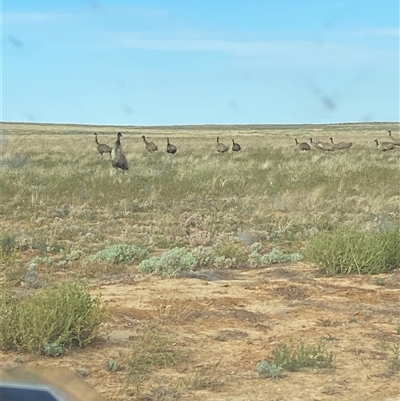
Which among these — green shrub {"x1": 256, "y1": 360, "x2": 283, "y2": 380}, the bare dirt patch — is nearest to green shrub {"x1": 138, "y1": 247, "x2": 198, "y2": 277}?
the bare dirt patch

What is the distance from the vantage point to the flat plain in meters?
5.81

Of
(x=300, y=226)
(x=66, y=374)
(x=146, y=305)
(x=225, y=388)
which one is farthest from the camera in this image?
(x=300, y=226)

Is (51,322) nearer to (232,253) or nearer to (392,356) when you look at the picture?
(392,356)

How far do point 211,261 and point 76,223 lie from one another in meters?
4.54

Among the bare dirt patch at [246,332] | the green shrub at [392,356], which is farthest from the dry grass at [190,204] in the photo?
the green shrub at [392,356]

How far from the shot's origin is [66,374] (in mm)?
1367

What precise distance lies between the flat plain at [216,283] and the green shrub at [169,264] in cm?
19

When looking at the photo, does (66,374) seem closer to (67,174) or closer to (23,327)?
(23,327)

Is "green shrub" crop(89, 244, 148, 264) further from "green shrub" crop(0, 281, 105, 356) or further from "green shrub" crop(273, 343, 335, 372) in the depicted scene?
"green shrub" crop(273, 343, 335, 372)

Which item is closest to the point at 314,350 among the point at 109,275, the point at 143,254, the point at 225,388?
the point at 225,388

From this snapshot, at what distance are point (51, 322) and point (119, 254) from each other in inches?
182

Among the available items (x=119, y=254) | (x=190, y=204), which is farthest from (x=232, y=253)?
(x=190, y=204)

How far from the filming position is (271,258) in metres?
11.2

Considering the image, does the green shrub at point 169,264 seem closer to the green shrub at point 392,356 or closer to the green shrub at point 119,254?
the green shrub at point 119,254
